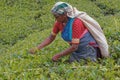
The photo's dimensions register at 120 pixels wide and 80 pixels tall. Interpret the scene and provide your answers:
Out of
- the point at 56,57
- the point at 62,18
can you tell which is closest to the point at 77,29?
the point at 62,18

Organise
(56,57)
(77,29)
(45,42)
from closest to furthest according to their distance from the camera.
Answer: (77,29), (56,57), (45,42)

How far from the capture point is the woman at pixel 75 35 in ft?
17.9

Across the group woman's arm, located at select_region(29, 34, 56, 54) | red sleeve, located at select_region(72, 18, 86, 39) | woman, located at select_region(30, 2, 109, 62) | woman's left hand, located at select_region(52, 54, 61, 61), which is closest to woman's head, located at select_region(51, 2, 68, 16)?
woman, located at select_region(30, 2, 109, 62)

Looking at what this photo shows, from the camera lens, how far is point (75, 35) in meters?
5.42

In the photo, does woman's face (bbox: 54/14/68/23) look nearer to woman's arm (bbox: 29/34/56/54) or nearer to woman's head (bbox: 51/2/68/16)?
woman's head (bbox: 51/2/68/16)

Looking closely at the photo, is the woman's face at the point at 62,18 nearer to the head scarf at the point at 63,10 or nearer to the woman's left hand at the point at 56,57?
the head scarf at the point at 63,10

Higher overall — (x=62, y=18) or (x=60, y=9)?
(x=60, y=9)

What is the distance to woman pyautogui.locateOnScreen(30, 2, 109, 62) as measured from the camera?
17.9ft

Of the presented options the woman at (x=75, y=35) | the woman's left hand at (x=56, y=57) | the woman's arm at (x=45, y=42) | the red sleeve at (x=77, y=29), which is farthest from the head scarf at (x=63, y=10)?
the woman's arm at (x=45, y=42)

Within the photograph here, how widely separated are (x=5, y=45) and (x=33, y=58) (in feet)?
21.6

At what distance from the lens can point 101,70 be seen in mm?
5012

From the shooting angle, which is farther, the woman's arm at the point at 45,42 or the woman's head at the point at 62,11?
the woman's arm at the point at 45,42

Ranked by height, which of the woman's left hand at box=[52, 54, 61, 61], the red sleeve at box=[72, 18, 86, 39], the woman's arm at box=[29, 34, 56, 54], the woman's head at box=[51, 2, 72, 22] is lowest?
the woman's left hand at box=[52, 54, 61, 61]

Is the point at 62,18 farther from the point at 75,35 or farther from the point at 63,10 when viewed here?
the point at 75,35
